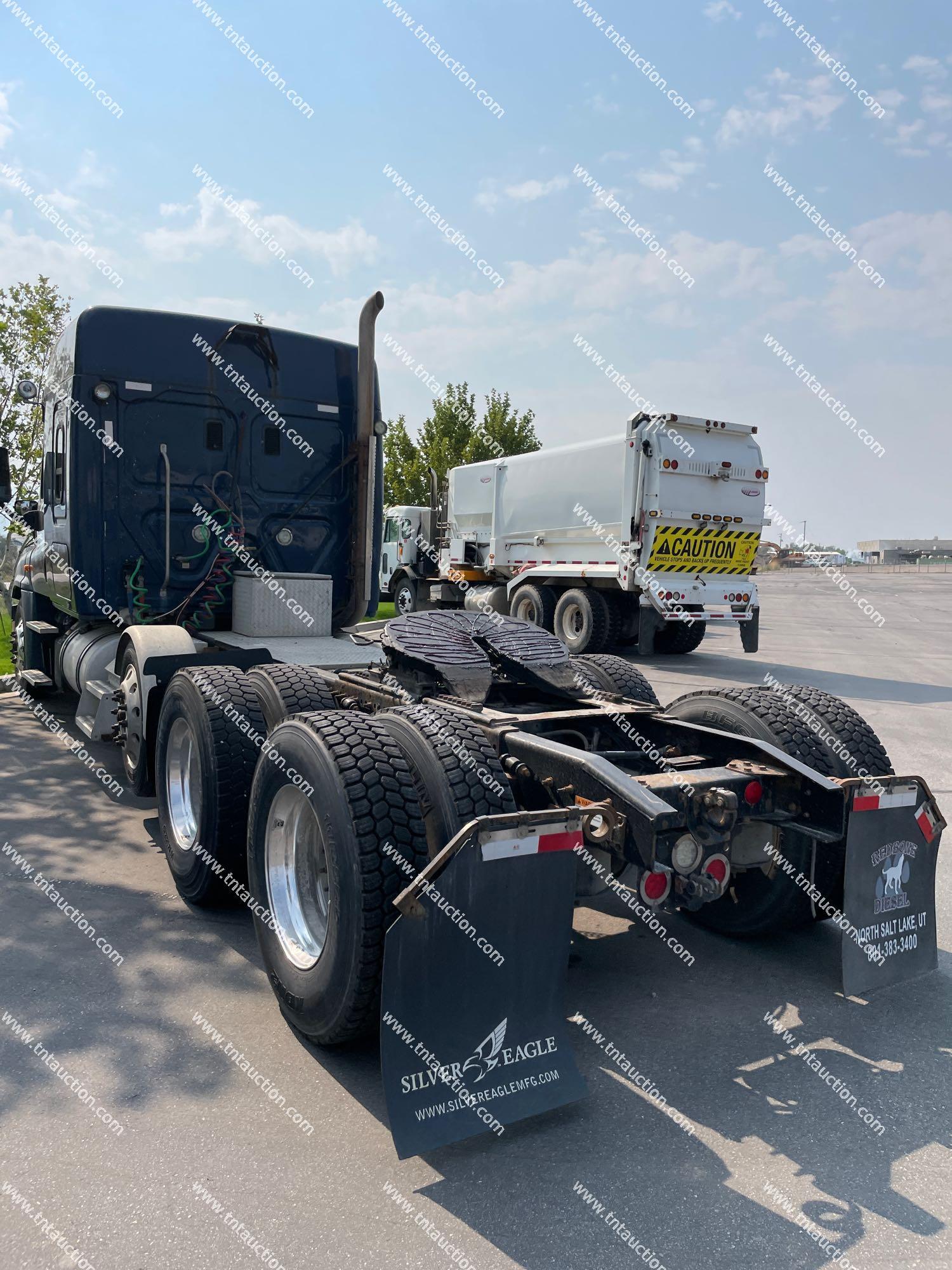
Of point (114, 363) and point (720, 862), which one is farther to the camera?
Answer: point (114, 363)

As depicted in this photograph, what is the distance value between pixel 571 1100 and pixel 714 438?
458 inches

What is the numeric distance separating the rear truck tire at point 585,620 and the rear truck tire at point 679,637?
3.78 ft

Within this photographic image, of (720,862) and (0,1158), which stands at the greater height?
(720,862)

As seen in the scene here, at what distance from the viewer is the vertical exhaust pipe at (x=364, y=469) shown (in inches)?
238

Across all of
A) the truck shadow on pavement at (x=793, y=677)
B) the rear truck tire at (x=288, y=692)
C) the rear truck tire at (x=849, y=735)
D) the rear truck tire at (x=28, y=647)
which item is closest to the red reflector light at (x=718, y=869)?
the rear truck tire at (x=849, y=735)

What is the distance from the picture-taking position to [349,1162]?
2.68m

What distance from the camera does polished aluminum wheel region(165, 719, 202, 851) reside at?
4664 mm

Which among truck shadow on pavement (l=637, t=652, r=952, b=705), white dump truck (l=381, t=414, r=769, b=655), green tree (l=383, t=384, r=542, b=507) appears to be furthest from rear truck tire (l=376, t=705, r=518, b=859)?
green tree (l=383, t=384, r=542, b=507)

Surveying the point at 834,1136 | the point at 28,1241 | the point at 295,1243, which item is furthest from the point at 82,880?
the point at 834,1136

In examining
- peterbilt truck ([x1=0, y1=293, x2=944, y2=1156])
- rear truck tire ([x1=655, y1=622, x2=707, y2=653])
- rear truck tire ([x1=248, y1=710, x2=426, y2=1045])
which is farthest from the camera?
rear truck tire ([x1=655, y1=622, x2=707, y2=653])

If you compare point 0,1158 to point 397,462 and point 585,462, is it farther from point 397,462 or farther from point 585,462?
point 397,462

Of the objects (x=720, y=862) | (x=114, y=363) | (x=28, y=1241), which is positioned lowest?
(x=28, y=1241)

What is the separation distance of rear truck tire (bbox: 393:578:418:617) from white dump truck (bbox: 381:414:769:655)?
3959mm

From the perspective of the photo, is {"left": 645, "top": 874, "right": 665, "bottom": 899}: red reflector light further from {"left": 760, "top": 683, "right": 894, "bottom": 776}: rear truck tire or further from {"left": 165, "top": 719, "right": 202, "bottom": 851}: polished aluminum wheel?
{"left": 165, "top": 719, "right": 202, "bottom": 851}: polished aluminum wheel
